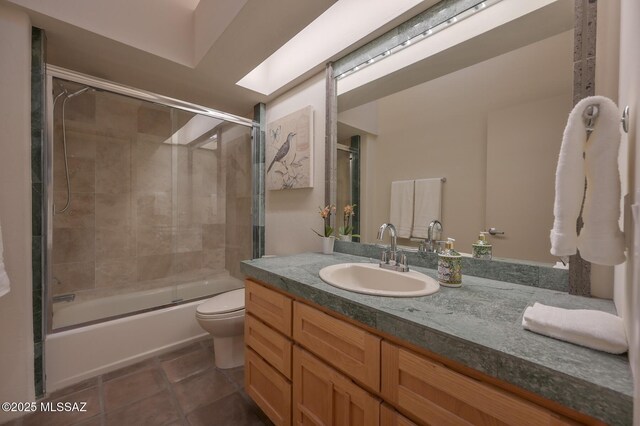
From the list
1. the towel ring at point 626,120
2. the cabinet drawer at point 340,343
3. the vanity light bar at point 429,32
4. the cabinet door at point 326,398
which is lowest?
the cabinet door at point 326,398

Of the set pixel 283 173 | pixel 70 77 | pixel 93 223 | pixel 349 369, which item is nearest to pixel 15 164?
pixel 70 77

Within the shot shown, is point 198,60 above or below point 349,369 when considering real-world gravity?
above

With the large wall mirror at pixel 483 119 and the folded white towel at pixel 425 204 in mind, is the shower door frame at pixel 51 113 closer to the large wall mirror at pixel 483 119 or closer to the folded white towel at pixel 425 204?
the large wall mirror at pixel 483 119

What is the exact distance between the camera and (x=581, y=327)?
573 millimetres

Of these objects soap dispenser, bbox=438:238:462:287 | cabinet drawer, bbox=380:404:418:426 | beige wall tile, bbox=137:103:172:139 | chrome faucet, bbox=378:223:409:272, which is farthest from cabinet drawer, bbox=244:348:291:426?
beige wall tile, bbox=137:103:172:139

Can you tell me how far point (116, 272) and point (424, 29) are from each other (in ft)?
10.0

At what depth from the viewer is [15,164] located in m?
1.34

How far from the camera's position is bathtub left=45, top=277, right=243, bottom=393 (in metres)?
1.55

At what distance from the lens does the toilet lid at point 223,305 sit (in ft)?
5.47

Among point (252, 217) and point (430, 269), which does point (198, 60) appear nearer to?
point (252, 217)

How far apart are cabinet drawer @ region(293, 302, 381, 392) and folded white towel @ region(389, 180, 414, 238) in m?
0.74

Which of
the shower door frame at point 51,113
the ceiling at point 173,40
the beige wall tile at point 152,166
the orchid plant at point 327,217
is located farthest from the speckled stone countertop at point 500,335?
the beige wall tile at point 152,166

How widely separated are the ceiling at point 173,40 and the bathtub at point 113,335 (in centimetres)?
173

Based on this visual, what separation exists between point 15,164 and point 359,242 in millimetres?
1916
